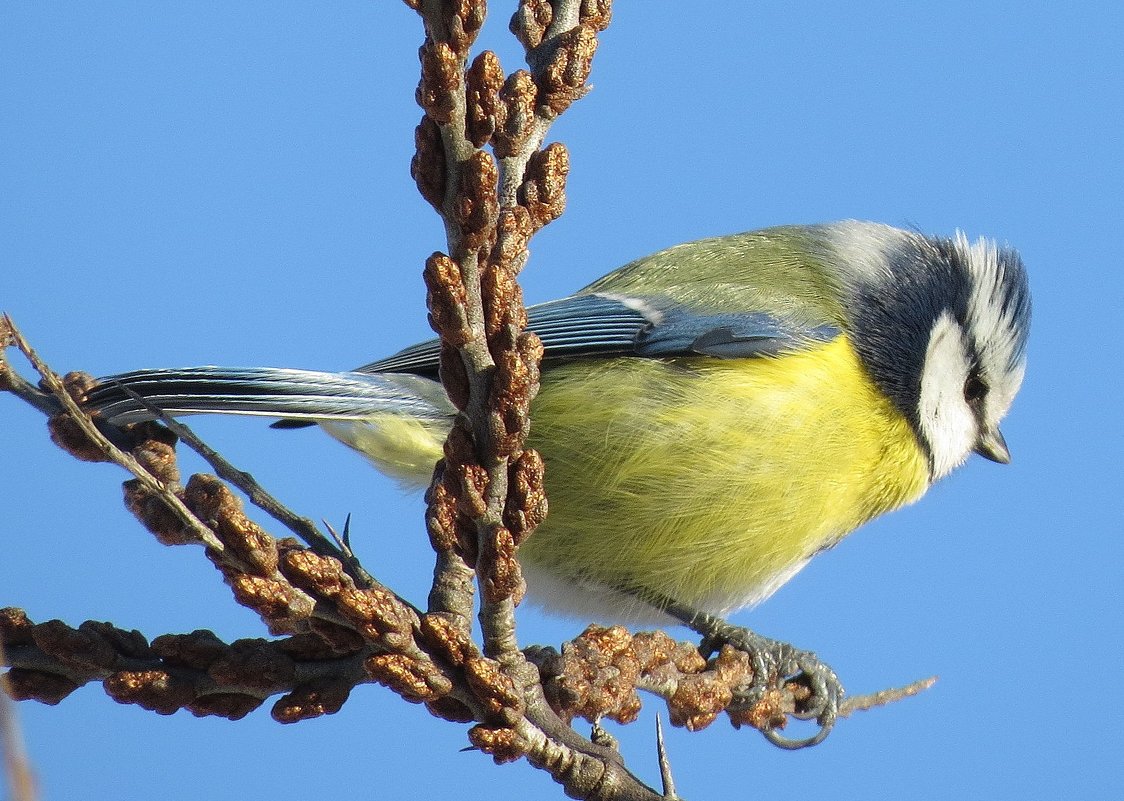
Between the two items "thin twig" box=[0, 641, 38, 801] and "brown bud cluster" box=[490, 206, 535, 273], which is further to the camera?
"brown bud cluster" box=[490, 206, 535, 273]

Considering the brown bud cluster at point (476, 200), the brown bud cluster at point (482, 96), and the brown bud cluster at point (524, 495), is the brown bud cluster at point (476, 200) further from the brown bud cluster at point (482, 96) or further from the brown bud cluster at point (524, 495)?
the brown bud cluster at point (524, 495)

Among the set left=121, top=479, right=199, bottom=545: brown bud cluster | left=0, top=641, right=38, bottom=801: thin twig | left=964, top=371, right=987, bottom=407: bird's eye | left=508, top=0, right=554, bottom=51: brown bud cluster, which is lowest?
left=0, top=641, right=38, bottom=801: thin twig

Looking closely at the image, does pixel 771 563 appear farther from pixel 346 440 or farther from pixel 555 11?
pixel 555 11

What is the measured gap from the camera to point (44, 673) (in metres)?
1.02

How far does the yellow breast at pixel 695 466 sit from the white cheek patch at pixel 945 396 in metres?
0.16

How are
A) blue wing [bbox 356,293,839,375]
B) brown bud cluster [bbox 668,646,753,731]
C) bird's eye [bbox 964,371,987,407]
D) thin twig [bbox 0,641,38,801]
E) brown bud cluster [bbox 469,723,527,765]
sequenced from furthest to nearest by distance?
bird's eye [bbox 964,371,987,407]
blue wing [bbox 356,293,839,375]
brown bud cluster [bbox 668,646,753,731]
brown bud cluster [bbox 469,723,527,765]
thin twig [bbox 0,641,38,801]

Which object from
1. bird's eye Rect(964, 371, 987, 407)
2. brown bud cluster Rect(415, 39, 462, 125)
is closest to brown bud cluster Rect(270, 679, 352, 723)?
brown bud cluster Rect(415, 39, 462, 125)

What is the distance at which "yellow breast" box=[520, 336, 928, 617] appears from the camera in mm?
1744

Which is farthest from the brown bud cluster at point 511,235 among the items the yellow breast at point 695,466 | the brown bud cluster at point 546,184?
the yellow breast at point 695,466

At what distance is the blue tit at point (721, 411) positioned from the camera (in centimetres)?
174

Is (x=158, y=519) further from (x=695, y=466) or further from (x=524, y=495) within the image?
(x=695, y=466)

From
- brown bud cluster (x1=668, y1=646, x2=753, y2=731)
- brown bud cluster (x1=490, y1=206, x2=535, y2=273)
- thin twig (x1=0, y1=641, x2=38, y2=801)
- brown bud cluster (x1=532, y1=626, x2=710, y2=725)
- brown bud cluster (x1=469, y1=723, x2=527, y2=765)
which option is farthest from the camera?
brown bud cluster (x1=668, y1=646, x2=753, y2=731)

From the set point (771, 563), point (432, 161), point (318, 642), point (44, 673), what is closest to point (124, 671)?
point (44, 673)

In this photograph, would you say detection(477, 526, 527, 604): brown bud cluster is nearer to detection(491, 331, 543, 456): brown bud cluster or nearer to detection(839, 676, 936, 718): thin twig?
detection(491, 331, 543, 456): brown bud cluster
